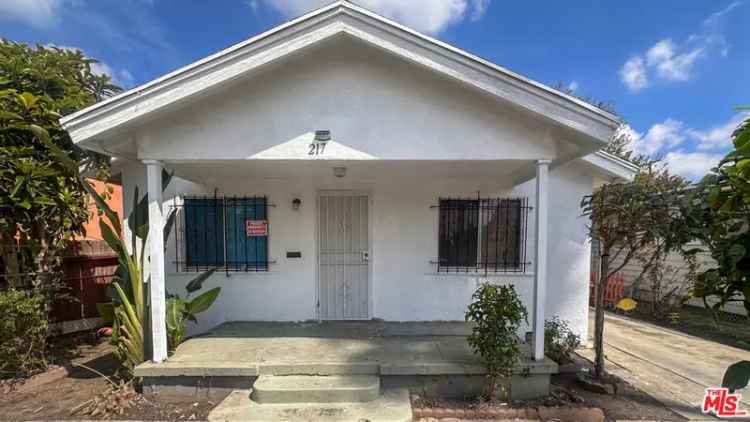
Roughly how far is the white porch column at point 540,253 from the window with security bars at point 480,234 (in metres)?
1.81

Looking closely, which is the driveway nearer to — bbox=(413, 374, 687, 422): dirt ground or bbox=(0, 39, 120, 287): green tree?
bbox=(413, 374, 687, 422): dirt ground

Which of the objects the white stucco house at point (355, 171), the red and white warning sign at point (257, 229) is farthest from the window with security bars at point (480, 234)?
the red and white warning sign at point (257, 229)

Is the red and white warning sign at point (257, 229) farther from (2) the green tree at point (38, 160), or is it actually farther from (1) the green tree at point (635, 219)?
(1) the green tree at point (635, 219)

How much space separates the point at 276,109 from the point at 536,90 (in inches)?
117

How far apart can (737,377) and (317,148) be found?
3879 millimetres

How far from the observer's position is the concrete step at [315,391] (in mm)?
3418

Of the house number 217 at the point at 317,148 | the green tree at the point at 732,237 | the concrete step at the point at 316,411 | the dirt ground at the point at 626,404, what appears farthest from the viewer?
the house number 217 at the point at 317,148

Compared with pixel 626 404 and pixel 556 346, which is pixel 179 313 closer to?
pixel 556 346

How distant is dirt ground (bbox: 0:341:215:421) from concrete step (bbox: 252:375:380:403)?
672mm

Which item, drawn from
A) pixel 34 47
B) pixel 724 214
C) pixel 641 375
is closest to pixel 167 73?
pixel 34 47

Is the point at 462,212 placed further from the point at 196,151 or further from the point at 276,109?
the point at 196,151

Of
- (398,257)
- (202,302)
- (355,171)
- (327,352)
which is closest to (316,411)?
(327,352)

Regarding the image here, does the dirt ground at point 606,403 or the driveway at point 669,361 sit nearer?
the dirt ground at point 606,403

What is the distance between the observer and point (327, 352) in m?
4.06
